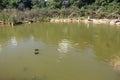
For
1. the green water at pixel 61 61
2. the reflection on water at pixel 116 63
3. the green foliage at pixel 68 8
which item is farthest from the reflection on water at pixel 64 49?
the green foliage at pixel 68 8

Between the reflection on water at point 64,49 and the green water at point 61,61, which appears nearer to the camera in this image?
the green water at point 61,61

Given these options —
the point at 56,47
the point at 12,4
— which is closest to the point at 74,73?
the point at 56,47

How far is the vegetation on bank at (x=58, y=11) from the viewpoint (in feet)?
83.8

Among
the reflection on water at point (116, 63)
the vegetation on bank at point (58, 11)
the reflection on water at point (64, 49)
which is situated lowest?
the reflection on water at point (116, 63)

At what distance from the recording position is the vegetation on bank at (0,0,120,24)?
25536mm

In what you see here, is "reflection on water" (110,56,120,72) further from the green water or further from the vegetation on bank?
the vegetation on bank

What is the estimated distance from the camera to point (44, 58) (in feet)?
34.4

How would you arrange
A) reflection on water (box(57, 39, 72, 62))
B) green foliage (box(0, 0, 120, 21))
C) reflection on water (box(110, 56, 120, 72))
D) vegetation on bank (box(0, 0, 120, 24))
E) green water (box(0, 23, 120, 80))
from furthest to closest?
green foliage (box(0, 0, 120, 21)) < vegetation on bank (box(0, 0, 120, 24)) < reflection on water (box(57, 39, 72, 62)) < reflection on water (box(110, 56, 120, 72)) < green water (box(0, 23, 120, 80))

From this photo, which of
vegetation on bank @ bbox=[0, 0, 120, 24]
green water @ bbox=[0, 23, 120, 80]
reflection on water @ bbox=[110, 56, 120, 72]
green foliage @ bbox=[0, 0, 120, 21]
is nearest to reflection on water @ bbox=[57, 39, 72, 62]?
green water @ bbox=[0, 23, 120, 80]

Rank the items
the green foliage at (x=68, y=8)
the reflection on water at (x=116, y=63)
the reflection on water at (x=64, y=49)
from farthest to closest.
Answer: the green foliage at (x=68, y=8), the reflection on water at (x=64, y=49), the reflection on water at (x=116, y=63)

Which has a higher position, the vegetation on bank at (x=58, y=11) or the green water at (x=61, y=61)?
the vegetation on bank at (x=58, y=11)

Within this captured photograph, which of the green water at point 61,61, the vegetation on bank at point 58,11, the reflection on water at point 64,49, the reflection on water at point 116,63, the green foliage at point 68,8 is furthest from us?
the green foliage at point 68,8

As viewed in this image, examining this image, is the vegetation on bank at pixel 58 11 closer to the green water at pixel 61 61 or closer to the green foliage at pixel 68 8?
the green foliage at pixel 68 8

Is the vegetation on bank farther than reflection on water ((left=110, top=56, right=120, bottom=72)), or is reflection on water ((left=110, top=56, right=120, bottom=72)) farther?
the vegetation on bank
